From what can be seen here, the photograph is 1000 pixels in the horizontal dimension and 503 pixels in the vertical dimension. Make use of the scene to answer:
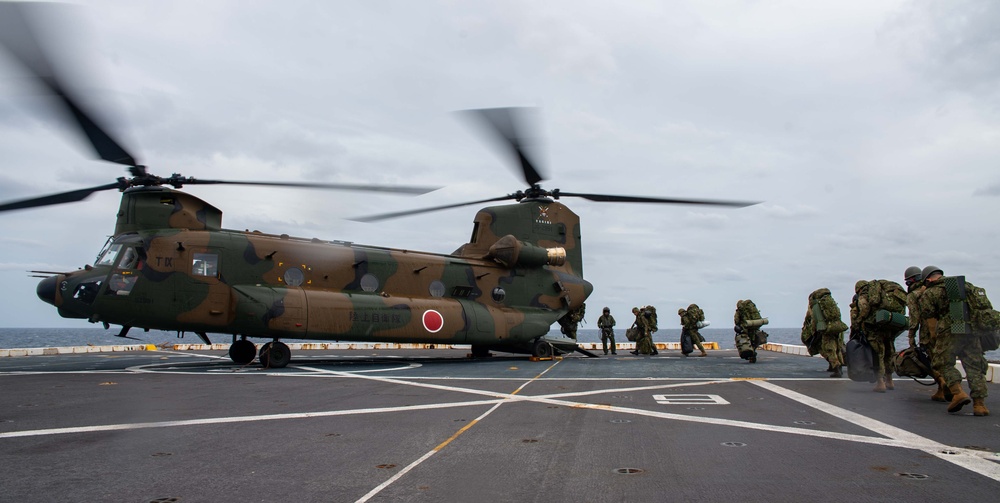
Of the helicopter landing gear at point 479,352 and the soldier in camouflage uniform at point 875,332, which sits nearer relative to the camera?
the soldier in camouflage uniform at point 875,332

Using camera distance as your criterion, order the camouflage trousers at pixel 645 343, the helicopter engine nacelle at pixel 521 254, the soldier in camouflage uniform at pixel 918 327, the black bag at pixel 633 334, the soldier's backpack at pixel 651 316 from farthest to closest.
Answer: the black bag at pixel 633 334, the camouflage trousers at pixel 645 343, the soldier's backpack at pixel 651 316, the helicopter engine nacelle at pixel 521 254, the soldier in camouflage uniform at pixel 918 327

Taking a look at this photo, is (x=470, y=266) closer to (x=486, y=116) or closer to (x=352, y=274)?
(x=352, y=274)

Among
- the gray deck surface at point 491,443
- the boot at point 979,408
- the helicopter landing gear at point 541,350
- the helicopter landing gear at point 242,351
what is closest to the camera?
the gray deck surface at point 491,443

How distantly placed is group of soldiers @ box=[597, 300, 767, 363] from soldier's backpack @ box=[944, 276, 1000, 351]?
34.6 feet

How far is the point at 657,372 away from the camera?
51.9 ft

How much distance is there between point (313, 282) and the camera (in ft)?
62.1

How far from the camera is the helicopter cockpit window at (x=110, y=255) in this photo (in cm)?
1662

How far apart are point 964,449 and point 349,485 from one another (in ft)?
19.1

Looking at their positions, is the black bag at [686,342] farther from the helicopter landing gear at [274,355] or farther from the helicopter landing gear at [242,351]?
the helicopter landing gear at [242,351]

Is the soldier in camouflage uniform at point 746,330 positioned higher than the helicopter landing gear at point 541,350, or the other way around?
the soldier in camouflage uniform at point 746,330

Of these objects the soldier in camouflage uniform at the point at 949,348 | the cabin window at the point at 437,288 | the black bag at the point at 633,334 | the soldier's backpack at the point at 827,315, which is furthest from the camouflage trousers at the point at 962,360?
the black bag at the point at 633,334

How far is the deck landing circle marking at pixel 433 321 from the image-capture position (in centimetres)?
2003

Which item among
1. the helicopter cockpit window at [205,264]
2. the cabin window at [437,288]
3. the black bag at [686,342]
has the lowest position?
the black bag at [686,342]

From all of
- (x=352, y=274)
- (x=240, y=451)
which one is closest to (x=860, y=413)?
(x=240, y=451)
